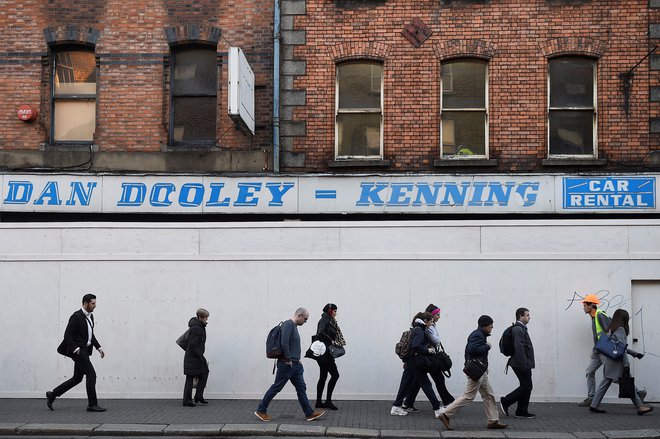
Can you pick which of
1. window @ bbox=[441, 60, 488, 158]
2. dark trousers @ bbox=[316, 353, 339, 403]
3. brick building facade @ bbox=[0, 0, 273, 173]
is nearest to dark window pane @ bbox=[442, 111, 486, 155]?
window @ bbox=[441, 60, 488, 158]

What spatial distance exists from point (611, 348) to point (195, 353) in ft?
21.6

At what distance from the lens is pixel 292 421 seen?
12.3 meters

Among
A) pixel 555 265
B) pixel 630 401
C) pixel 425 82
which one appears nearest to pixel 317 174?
pixel 425 82

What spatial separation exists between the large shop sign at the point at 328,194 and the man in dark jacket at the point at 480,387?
4.12 m

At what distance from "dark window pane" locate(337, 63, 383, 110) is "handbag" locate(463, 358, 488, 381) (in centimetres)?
641

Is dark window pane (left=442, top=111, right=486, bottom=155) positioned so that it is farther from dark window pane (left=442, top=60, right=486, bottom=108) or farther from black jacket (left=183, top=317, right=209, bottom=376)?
black jacket (left=183, top=317, right=209, bottom=376)

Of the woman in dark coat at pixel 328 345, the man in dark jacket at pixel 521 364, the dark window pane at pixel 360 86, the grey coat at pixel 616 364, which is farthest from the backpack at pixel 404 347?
the dark window pane at pixel 360 86

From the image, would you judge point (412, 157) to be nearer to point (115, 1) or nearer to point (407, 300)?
point (407, 300)

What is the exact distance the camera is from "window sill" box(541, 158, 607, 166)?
15766 millimetres

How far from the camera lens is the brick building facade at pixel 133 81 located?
1628 centimetres

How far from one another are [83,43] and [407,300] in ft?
26.9

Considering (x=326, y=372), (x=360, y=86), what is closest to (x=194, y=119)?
(x=360, y=86)

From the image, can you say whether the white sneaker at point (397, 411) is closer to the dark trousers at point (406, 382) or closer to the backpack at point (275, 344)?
the dark trousers at point (406, 382)

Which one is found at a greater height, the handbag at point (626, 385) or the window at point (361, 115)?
the window at point (361, 115)
